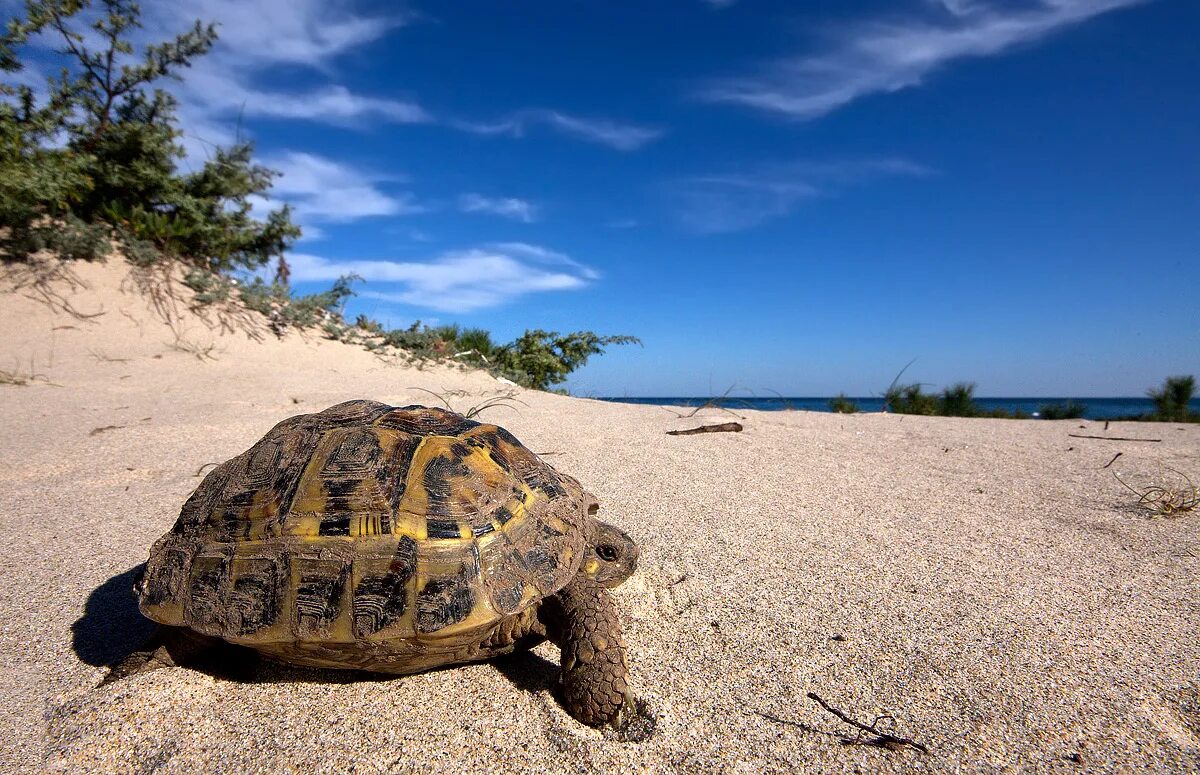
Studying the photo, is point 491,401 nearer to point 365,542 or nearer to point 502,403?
point 502,403

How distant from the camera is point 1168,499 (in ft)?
10.7

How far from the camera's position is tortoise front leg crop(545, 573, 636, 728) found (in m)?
1.76

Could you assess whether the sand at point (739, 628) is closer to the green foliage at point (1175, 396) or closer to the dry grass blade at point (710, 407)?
the dry grass blade at point (710, 407)

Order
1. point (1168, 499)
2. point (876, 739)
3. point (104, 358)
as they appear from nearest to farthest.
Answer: point (876, 739) < point (1168, 499) < point (104, 358)

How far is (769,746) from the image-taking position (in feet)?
5.33

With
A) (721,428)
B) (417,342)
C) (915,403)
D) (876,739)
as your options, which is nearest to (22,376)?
(417,342)

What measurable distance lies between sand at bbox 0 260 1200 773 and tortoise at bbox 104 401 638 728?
0.52 ft

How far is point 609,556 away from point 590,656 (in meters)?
0.52

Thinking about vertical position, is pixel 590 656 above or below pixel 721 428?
below

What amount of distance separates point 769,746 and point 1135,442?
5317 mm

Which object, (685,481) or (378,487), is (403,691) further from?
(685,481)

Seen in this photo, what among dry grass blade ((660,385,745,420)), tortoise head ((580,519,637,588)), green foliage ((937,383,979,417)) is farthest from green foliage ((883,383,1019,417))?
tortoise head ((580,519,637,588))

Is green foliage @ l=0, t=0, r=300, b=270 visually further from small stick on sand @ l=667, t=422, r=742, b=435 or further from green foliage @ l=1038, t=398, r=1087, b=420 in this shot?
green foliage @ l=1038, t=398, r=1087, b=420

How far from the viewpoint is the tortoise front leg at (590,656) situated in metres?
1.76
